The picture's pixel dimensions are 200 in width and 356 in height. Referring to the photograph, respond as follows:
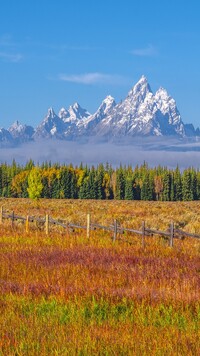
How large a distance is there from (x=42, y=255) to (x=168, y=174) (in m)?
142

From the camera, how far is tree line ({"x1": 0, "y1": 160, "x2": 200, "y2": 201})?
5974 inches

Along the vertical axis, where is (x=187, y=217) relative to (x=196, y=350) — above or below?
below

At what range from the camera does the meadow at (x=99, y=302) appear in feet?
24.7

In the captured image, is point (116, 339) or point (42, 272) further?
point (42, 272)

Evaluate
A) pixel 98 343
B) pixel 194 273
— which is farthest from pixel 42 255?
pixel 98 343

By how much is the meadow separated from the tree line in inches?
5185

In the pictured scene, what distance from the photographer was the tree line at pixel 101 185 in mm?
151750

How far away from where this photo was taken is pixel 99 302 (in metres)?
10.8

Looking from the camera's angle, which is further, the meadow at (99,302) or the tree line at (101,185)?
the tree line at (101,185)

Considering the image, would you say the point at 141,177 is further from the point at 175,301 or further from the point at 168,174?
the point at 175,301

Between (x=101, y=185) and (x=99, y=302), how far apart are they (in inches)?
5593

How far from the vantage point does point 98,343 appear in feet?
24.6

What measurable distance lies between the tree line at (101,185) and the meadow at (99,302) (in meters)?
132

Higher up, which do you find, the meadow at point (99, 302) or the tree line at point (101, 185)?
the meadow at point (99, 302)
